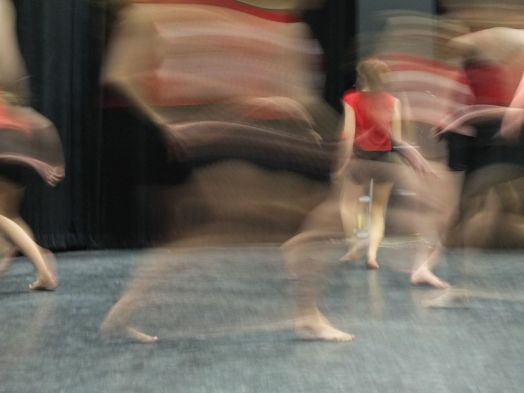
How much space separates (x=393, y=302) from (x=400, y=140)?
0.77 metres

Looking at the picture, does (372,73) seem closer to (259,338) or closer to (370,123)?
(370,123)

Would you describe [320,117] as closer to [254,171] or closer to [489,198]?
[254,171]

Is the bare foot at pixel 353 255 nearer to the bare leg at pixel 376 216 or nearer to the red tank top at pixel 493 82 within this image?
the bare leg at pixel 376 216

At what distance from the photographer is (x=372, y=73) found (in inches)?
133

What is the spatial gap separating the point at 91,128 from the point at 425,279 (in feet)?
8.10

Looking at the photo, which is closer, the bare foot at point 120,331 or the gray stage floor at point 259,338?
the gray stage floor at point 259,338

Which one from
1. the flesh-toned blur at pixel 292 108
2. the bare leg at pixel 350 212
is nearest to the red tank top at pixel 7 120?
the flesh-toned blur at pixel 292 108

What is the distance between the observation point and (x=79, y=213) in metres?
4.98

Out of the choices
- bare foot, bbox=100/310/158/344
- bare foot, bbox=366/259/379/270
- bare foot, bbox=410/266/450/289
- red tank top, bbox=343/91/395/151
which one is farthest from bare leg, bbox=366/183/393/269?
bare foot, bbox=100/310/158/344

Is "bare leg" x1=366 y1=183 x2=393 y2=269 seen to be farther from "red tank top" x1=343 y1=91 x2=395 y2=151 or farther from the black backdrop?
the black backdrop

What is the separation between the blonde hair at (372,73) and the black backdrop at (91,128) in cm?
143

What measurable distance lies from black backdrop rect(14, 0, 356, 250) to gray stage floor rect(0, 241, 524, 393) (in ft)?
3.48

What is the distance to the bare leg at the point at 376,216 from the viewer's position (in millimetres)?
3951

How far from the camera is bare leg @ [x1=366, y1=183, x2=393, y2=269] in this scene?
13.0 feet
